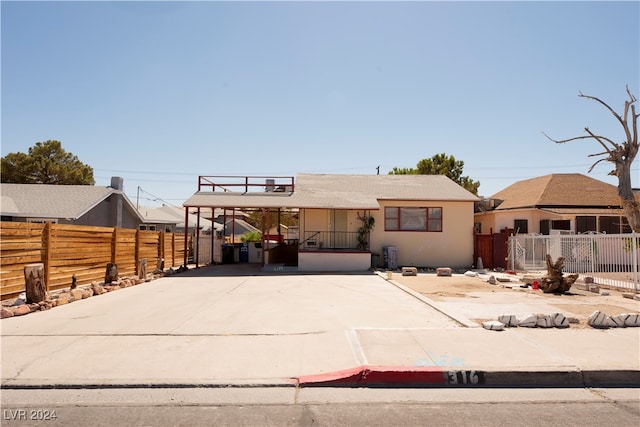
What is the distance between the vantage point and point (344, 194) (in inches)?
904

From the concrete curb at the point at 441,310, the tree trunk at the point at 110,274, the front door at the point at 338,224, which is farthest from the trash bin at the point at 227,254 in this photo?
the concrete curb at the point at 441,310

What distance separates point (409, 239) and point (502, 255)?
461 centimetres

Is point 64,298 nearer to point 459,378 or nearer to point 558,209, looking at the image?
point 459,378

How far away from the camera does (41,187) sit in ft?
95.5

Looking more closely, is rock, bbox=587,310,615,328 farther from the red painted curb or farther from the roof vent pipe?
the roof vent pipe

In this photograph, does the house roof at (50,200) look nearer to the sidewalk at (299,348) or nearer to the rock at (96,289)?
the rock at (96,289)

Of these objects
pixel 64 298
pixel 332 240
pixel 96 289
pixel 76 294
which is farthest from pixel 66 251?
pixel 332 240

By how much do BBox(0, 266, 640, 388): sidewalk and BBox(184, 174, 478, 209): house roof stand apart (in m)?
10.0

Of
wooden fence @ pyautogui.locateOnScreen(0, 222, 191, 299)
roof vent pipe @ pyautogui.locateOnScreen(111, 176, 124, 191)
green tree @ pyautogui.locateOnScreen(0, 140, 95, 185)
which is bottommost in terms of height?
wooden fence @ pyautogui.locateOnScreen(0, 222, 191, 299)

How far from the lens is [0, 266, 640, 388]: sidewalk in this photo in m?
5.45

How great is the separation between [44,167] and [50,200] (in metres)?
21.9

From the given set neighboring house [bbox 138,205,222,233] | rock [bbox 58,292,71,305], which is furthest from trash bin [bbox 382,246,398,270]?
neighboring house [bbox 138,205,222,233]

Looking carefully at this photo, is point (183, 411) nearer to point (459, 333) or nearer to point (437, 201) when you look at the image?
point (459, 333)

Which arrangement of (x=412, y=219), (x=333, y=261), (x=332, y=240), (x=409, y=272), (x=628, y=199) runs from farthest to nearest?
1. (x=412, y=219)
2. (x=332, y=240)
3. (x=333, y=261)
4. (x=409, y=272)
5. (x=628, y=199)
